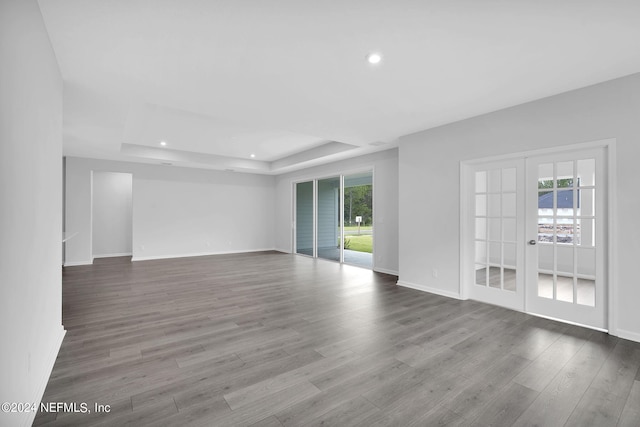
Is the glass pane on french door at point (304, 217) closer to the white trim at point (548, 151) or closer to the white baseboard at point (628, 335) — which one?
the white trim at point (548, 151)

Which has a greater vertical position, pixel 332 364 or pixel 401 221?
pixel 401 221

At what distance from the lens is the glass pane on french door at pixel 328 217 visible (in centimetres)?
895

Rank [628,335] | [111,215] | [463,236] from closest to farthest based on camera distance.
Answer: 1. [628,335]
2. [463,236]
3. [111,215]

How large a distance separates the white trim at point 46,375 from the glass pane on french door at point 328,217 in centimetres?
641

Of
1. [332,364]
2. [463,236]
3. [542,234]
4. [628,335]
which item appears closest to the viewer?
[332,364]

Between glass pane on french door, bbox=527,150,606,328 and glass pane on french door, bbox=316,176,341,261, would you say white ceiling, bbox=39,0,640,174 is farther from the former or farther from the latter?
glass pane on french door, bbox=316,176,341,261

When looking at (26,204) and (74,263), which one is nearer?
(26,204)

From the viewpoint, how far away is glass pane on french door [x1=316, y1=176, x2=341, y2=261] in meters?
8.95

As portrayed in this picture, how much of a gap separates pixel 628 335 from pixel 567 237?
108 cm

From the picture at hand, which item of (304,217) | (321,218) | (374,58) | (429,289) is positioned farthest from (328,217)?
(374,58)

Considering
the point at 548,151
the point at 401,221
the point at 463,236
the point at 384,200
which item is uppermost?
the point at 548,151

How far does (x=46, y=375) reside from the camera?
2242 millimetres

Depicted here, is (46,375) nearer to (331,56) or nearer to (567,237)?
(331,56)

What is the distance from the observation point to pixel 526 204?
12.5 ft
